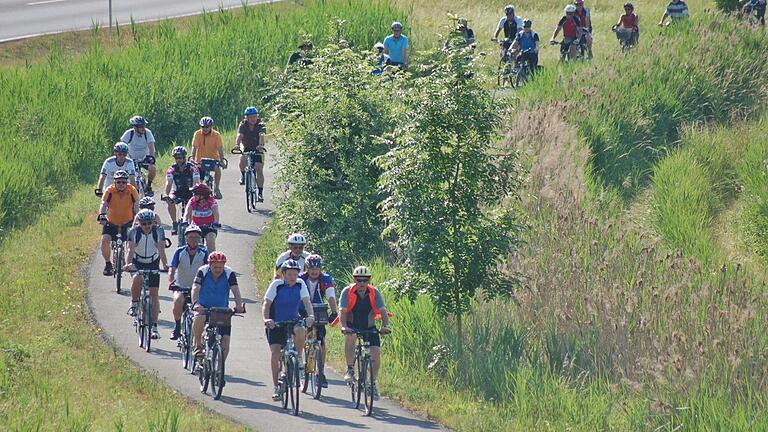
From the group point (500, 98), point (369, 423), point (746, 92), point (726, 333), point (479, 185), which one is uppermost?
point (746, 92)

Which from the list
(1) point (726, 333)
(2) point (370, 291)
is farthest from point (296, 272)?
(1) point (726, 333)

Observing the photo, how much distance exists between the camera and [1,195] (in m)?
27.6

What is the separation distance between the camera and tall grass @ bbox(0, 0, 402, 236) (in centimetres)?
3039

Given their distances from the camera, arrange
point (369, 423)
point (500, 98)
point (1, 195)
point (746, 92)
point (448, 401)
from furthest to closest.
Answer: point (746, 92), point (1, 195), point (500, 98), point (448, 401), point (369, 423)

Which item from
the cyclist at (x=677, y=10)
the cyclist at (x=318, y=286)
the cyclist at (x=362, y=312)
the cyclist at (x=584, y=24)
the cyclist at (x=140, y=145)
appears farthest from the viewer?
the cyclist at (x=677, y=10)

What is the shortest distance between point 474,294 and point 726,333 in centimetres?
377

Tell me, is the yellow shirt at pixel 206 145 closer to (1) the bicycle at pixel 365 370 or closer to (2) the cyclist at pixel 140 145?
(2) the cyclist at pixel 140 145

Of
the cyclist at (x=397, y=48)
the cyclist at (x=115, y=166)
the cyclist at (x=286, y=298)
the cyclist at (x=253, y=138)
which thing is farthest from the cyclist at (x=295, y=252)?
the cyclist at (x=397, y=48)

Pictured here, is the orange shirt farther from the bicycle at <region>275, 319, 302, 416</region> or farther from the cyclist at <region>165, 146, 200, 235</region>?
the bicycle at <region>275, 319, 302, 416</region>

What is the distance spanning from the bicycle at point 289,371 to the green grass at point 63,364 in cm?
93

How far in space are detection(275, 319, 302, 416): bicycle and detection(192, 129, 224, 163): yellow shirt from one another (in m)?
10.0

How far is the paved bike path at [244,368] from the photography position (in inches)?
665

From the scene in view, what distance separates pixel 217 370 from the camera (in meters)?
17.6

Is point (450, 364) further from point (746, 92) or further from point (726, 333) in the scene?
point (746, 92)
